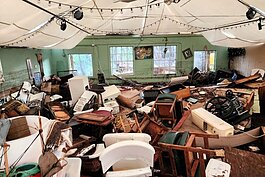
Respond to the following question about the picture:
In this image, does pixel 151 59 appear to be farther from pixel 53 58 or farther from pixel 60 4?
pixel 60 4

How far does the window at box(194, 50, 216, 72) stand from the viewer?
11.0 meters

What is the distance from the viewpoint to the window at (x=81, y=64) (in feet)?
35.2

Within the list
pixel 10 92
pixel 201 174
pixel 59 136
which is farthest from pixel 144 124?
pixel 10 92

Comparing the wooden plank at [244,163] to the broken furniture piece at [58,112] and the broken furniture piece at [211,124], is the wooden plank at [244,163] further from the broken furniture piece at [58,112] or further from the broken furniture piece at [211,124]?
the broken furniture piece at [58,112]

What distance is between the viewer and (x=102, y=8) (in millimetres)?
4742

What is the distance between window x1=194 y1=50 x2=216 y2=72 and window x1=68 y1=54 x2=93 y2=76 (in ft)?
17.8

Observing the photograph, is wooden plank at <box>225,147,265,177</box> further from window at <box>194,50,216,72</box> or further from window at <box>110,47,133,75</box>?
window at <box>194,50,216,72</box>

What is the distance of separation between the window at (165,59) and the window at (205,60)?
3.76ft

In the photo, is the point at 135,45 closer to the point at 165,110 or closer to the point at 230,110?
the point at 165,110

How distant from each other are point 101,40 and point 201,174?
29.5ft

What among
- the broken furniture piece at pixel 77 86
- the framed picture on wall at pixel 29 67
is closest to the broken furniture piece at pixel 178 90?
the broken furniture piece at pixel 77 86

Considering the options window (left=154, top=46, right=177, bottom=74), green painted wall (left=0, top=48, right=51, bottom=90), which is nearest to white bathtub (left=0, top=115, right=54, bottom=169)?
green painted wall (left=0, top=48, right=51, bottom=90)

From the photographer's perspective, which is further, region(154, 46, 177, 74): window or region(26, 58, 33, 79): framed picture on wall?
region(154, 46, 177, 74): window

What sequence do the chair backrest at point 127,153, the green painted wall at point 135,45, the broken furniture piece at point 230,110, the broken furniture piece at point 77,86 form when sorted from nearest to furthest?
the chair backrest at point 127,153 < the broken furniture piece at point 230,110 < the broken furniture piece at point 77,86 < the green painted wall at point 135,45
